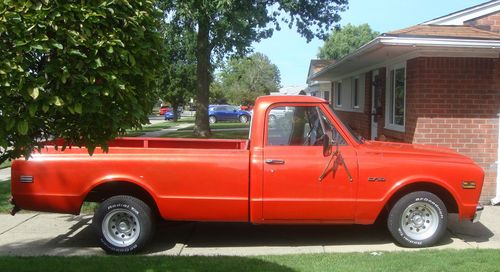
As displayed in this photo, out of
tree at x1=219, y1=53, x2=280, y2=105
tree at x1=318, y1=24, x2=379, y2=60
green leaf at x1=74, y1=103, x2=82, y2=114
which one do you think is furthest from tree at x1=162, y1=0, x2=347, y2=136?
tree at x1=219, y1=53, x2=280, y2=105

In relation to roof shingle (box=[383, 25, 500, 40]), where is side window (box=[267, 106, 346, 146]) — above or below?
below

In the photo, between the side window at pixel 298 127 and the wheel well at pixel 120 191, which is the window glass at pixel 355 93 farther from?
the wheel well at pixel 120 191

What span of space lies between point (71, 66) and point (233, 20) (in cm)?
1568

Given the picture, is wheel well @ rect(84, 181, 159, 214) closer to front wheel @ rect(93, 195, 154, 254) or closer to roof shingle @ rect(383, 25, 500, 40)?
front wheel @ rect(93, 195, 154, 254)

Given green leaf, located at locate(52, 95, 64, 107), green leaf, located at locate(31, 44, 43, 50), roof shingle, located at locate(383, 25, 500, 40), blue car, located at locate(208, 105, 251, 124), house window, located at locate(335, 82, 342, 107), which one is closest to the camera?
green leaf, located at locate(31, 44, 43, 50)

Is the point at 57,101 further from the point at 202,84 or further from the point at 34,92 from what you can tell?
the point at 202,84

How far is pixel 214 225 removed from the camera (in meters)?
7.49

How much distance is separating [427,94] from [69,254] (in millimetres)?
5694

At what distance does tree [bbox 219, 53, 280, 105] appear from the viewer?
8575cm

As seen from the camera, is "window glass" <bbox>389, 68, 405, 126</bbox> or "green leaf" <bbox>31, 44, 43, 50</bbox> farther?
"window glass" <bbox>389, 68, 405, 126</bbox>

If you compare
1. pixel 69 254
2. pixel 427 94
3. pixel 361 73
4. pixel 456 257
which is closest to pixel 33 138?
pixel 69 254

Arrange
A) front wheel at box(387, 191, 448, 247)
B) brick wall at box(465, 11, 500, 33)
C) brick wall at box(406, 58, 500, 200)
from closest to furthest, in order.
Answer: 1. front wheel at box(387, 191, 448, 247)
2. brick wall at box(406, 58, 500, 200)
3. brick wall at box(465, 11, 500, 33)

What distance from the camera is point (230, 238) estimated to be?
6793 mm

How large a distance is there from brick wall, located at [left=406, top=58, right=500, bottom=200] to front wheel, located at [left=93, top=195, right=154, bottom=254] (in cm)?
467
